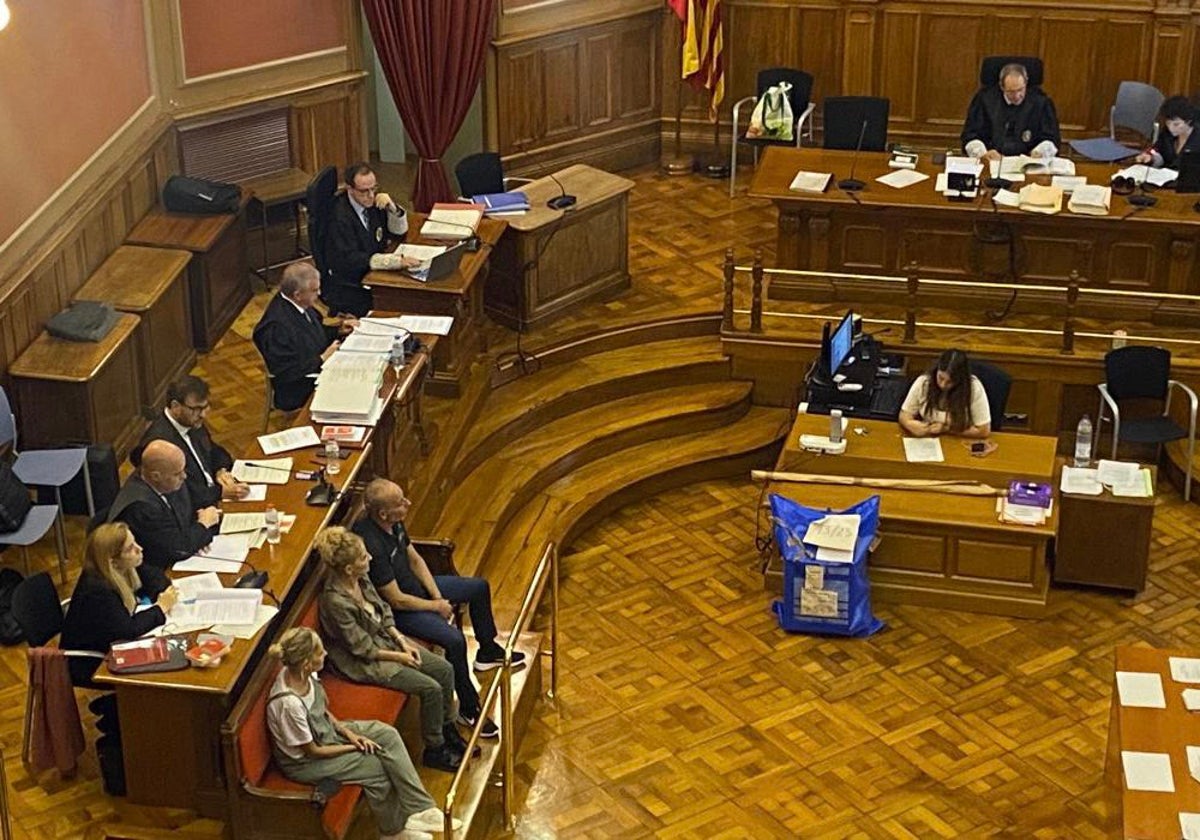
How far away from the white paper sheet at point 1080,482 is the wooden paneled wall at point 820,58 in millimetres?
4164

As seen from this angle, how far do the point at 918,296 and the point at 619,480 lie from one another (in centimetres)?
242

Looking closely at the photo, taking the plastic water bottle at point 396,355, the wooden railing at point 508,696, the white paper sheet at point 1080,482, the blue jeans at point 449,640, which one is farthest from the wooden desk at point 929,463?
the blue jeans at point 449,640

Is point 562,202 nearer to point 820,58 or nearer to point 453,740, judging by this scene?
point 820,58

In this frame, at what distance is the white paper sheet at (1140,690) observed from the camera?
783 centimetres

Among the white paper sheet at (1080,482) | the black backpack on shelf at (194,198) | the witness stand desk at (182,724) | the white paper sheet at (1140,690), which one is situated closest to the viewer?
the witness stand desk at (182,724)

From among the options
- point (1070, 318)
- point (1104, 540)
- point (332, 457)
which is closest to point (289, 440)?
point (332, 457)

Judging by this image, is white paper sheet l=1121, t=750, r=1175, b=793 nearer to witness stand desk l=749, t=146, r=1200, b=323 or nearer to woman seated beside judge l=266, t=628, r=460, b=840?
woman seated beside judge l=266, t=628, r=460, b=840

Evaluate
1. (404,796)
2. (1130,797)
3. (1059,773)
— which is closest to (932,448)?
(1059,773)

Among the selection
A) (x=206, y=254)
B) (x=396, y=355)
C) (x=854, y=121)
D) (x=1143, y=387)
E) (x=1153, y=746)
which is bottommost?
(x=1153, y=746)

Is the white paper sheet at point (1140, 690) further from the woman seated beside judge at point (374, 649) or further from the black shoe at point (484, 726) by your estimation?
the woman seated beside judge at point (374, 649)

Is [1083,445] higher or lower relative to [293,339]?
lower

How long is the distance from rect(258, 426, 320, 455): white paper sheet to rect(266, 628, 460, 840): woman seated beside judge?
1568mm

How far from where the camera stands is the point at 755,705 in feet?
29.9

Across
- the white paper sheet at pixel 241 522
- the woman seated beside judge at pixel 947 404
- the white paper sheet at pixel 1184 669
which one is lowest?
the white paper sheet at pixel 1184 669
